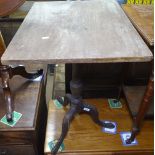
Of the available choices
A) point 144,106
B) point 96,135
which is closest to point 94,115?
point 96,135

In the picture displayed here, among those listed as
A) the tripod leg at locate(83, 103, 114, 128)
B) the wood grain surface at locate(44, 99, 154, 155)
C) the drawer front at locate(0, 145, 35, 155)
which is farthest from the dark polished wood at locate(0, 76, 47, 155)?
the tripod leg at locate(83, 103, 114, 128)

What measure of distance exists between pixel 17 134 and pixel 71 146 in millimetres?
314

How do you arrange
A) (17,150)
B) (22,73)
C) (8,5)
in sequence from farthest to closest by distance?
(22,73), (17,150), (8,5)

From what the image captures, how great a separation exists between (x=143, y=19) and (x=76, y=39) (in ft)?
1.70

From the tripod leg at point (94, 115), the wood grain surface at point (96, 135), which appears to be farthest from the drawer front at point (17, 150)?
the tripod leg at point (94, 115)

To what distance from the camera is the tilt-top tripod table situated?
96cm

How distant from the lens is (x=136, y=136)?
1.39m

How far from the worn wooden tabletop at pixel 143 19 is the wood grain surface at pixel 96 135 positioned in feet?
1.93

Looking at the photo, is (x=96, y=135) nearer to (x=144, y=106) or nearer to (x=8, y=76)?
(x=144, y=106)

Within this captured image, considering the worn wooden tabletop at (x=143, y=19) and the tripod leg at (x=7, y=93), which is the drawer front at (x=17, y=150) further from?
the worn wooden tabletop at (x=143, y=19)

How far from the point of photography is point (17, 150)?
139 cm

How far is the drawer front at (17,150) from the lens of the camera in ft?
4.48

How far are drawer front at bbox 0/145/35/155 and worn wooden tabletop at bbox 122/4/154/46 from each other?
0.90 m

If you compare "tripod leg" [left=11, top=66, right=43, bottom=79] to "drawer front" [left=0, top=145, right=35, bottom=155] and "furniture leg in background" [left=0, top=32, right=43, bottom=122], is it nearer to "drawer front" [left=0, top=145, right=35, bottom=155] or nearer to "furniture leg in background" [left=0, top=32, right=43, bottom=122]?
"furniture leg in background" [left=0, top=32, right=43, bottom=122]
